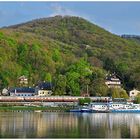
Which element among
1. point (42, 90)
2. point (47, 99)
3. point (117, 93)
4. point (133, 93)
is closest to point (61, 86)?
point (47, 99)

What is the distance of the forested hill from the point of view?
248ft

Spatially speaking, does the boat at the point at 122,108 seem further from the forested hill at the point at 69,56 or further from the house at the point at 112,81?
the house at the point at 112,81

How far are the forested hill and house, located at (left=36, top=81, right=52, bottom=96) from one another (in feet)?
4.28

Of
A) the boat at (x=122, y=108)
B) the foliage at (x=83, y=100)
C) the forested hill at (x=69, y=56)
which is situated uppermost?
the forested hill at (x=69, y=56)

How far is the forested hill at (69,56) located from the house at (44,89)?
1.30 m

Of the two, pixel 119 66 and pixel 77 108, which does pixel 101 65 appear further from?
pixel 77 108

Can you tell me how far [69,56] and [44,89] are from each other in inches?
1183

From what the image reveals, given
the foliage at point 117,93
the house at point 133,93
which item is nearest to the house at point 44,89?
the foliage at point 117,93

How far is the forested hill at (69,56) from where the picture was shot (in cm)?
7550

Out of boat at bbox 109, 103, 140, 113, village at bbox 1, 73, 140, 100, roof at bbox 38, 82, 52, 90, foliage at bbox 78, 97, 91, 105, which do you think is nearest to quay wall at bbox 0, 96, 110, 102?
village at bbox 1, 73, 140, 100

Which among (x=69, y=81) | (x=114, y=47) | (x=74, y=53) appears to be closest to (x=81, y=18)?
(x=114, y=47)

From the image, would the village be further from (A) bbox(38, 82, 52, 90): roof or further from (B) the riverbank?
(B) the riverbank

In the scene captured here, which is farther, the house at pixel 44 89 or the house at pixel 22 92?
the house at pixel 44 89

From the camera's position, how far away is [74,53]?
114375 millimetres
